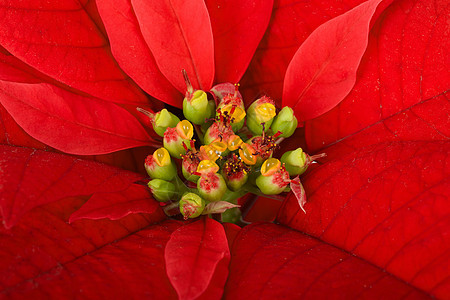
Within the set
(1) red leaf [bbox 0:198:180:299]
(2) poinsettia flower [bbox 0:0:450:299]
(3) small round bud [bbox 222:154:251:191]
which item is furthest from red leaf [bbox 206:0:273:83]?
(1) red leaf [bbox 0:198:180:299]

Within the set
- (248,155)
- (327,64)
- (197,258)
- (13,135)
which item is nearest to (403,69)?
(327,64)

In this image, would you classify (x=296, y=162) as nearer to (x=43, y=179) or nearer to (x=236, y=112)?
(x=236, y=112)

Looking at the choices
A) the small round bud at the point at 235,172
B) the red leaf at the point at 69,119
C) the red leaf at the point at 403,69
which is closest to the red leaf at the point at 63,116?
the red leaf at the point at 69,119

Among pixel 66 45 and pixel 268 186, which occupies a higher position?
pixel 66 45

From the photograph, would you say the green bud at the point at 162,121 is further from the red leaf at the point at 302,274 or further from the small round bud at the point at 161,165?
the red leaf at the point at 302,274

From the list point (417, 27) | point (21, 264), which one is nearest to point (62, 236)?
point (21, 264)

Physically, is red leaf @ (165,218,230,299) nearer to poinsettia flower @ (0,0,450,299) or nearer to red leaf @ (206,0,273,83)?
poinsettia flower @ (0,0,450,299)
